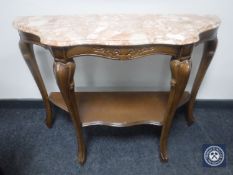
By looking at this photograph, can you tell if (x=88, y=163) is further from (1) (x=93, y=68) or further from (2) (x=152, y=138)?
(1) (x=93, y=68)

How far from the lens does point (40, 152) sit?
4.05 ft

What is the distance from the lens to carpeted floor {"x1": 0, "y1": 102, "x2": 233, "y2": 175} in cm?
115

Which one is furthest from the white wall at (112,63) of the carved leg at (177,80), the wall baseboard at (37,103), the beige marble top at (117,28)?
the carved leg at (177,80)

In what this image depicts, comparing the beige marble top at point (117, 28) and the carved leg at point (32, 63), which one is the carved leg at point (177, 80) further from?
the carved leg at point (32, 63)

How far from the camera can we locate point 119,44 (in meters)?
0.77

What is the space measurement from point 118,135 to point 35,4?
820mm

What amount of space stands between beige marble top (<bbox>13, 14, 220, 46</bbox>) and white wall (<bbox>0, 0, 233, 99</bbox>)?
0.16m

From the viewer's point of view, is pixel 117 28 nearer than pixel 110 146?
Yes

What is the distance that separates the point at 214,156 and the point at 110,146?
0.53 meters

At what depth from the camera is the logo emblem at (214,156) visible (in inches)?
43.8

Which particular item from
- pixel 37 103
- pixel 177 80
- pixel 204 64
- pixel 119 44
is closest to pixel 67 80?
pixel 119 44

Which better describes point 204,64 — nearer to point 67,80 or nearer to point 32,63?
point 67,80

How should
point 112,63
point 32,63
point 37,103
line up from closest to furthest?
1. point 32,63
2. point 112,63
3. point 37,103

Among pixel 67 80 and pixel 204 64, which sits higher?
pixel 67 80
